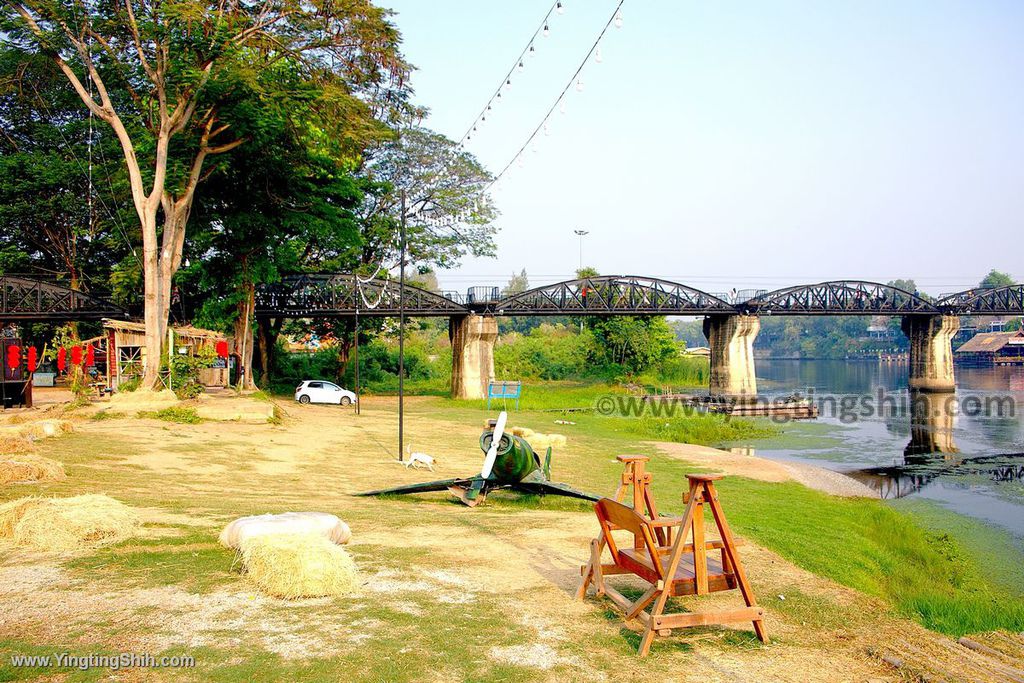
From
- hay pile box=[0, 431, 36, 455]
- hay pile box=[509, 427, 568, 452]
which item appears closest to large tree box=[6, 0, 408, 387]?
hay pile box=[0, 431, 36, 455]

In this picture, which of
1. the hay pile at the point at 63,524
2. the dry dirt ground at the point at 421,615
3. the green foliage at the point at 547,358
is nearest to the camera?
the dry dirt ground at the point at 421,615

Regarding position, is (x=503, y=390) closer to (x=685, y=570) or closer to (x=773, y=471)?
(x=773, y=471)

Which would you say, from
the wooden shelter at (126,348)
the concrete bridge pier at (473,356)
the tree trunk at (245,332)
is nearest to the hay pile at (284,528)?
the wooden shelter at (126,348)

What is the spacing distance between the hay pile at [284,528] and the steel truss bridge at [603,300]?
2930 cm

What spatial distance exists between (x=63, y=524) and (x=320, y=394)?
32.1 metres

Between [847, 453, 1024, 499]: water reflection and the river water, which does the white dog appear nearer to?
[847, 453, 1024, 499]: water reflection

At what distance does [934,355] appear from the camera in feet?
231

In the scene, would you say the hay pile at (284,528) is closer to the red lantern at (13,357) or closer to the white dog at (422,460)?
the white dog at (422,460)

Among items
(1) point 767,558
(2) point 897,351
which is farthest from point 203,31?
(2) point 897,351

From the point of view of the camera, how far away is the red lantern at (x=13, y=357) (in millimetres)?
25688

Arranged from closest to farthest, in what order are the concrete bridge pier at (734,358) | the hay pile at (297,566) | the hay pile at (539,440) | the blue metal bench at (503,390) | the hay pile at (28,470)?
the hay pile at (297,566) → the hay pile at (28,470) → the hay pile at (539,440) → the blue metal bench at (503,390) → the concrete bridge pier at (734,358)

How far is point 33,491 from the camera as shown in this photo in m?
11.1

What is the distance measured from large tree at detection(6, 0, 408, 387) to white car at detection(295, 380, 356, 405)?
41.7 feet

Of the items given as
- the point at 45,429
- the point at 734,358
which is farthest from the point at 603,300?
the point at 45,429
